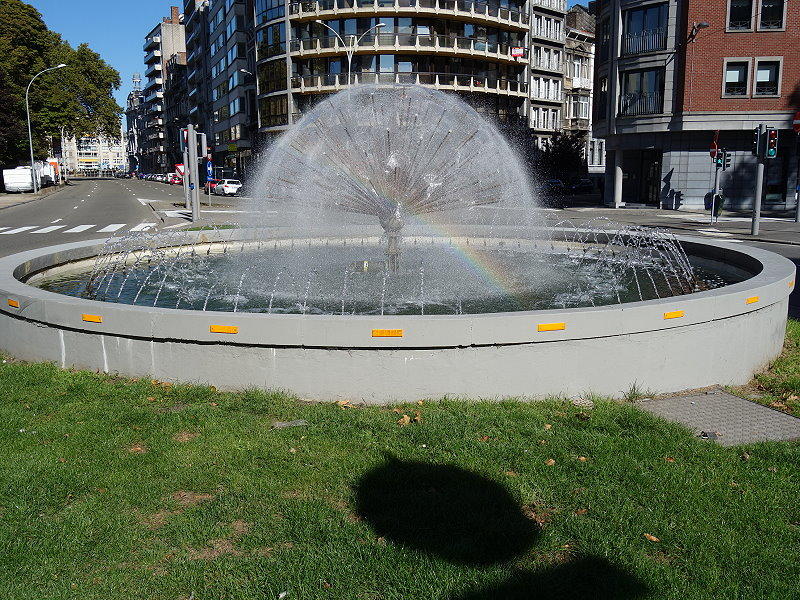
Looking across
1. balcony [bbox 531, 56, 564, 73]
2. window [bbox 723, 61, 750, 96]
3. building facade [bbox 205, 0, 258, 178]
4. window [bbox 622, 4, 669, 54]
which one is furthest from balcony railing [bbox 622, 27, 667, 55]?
building facade [bbox 205, 0, 258, 178]

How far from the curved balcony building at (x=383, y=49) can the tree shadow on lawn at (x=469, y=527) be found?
52.8 meters

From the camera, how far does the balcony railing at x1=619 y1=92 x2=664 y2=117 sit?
38344 millimetres

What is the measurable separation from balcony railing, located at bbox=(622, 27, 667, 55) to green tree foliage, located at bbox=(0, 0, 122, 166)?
4838cm

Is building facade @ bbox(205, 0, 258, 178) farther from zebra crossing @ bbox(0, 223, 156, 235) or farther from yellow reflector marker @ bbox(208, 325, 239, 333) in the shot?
yellow reflector marker @ bbox(208, 325, 239, 333)

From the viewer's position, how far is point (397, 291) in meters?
10.7

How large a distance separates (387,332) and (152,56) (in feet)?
541

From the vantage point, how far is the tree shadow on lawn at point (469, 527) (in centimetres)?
363

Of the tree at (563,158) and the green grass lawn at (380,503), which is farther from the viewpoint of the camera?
the tree at (563,158)

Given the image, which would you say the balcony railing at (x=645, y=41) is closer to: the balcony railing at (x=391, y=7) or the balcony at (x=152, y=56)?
the balcony railing at (x=391, y=7)

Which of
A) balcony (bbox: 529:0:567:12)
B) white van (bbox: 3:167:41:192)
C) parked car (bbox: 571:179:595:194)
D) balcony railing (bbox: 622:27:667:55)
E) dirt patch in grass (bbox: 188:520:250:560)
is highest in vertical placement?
balcony (bbox: 529:0:567:12)

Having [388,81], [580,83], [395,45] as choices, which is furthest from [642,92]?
[580,83]

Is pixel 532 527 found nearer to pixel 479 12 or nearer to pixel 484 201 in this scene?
pixel 484 201

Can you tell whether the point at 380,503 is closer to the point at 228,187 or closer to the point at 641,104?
the point at 641,104

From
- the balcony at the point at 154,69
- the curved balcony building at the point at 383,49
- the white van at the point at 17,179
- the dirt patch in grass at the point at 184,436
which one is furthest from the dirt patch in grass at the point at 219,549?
the balcony at the point at 154,69
